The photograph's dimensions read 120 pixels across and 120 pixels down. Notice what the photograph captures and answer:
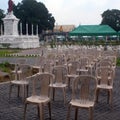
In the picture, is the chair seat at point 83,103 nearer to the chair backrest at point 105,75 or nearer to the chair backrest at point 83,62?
the chair backrest at point 105,75

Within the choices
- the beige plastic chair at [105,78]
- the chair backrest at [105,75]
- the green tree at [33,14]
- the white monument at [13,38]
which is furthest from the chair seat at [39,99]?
the green tree at [33,14]

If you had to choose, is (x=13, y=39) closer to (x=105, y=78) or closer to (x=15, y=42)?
(x=15, y=42)

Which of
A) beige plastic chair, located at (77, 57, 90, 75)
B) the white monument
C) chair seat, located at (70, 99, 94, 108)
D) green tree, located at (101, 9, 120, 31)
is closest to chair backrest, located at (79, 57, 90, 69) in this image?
beige plastic chair, located at (77, 57, 90, 75)

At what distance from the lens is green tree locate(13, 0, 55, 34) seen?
7812 cm

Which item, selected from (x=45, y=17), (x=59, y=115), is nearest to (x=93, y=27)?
(x=59, y=115)

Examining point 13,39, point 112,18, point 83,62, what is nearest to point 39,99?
point 83,62

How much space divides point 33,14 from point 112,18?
78.6 ft

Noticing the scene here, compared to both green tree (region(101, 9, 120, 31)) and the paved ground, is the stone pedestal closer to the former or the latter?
the paved ground

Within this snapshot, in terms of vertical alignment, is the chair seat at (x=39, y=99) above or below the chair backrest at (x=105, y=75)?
below

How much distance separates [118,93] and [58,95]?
2.07 meters

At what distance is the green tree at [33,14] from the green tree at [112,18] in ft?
59.4

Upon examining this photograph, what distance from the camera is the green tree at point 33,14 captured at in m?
78.1

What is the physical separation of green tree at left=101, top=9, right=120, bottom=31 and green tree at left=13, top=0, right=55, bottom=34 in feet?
59.4

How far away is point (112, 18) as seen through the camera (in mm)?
92500
